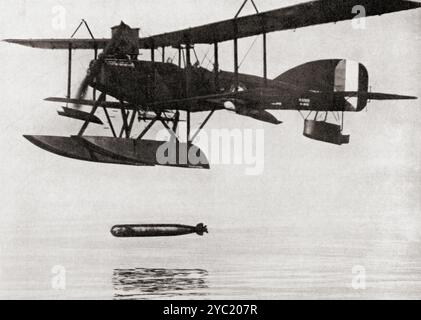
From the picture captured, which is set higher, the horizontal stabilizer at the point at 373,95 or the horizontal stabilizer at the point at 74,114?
the horizontal stabilizer at the point at 373,95

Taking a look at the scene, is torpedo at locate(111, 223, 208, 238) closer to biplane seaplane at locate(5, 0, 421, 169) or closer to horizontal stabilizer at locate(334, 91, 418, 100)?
biplane seaplane at locate(5, 0, 421, 169)

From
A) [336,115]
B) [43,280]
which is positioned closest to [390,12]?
[336,115]

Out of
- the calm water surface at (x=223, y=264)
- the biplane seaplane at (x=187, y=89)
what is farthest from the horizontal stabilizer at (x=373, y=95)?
the calm water surface at (x=223, y=264)

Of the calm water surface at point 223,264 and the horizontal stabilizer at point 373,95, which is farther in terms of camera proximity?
the horizontal stabilizer at point 373,95

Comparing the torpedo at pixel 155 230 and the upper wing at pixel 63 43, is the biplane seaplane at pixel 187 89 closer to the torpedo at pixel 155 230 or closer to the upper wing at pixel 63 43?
the upper wing at pixel 63 43

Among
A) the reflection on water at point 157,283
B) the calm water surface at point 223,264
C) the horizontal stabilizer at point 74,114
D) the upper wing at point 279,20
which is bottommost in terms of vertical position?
the reflection on water at point 157,283

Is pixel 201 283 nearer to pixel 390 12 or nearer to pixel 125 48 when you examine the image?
pixel 125 48

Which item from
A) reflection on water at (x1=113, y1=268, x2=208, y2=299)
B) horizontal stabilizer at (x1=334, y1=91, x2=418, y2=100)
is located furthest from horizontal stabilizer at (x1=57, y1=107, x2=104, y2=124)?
horizontal stabilizer at (x1=334, y1=91, x2=418, y2=100)
